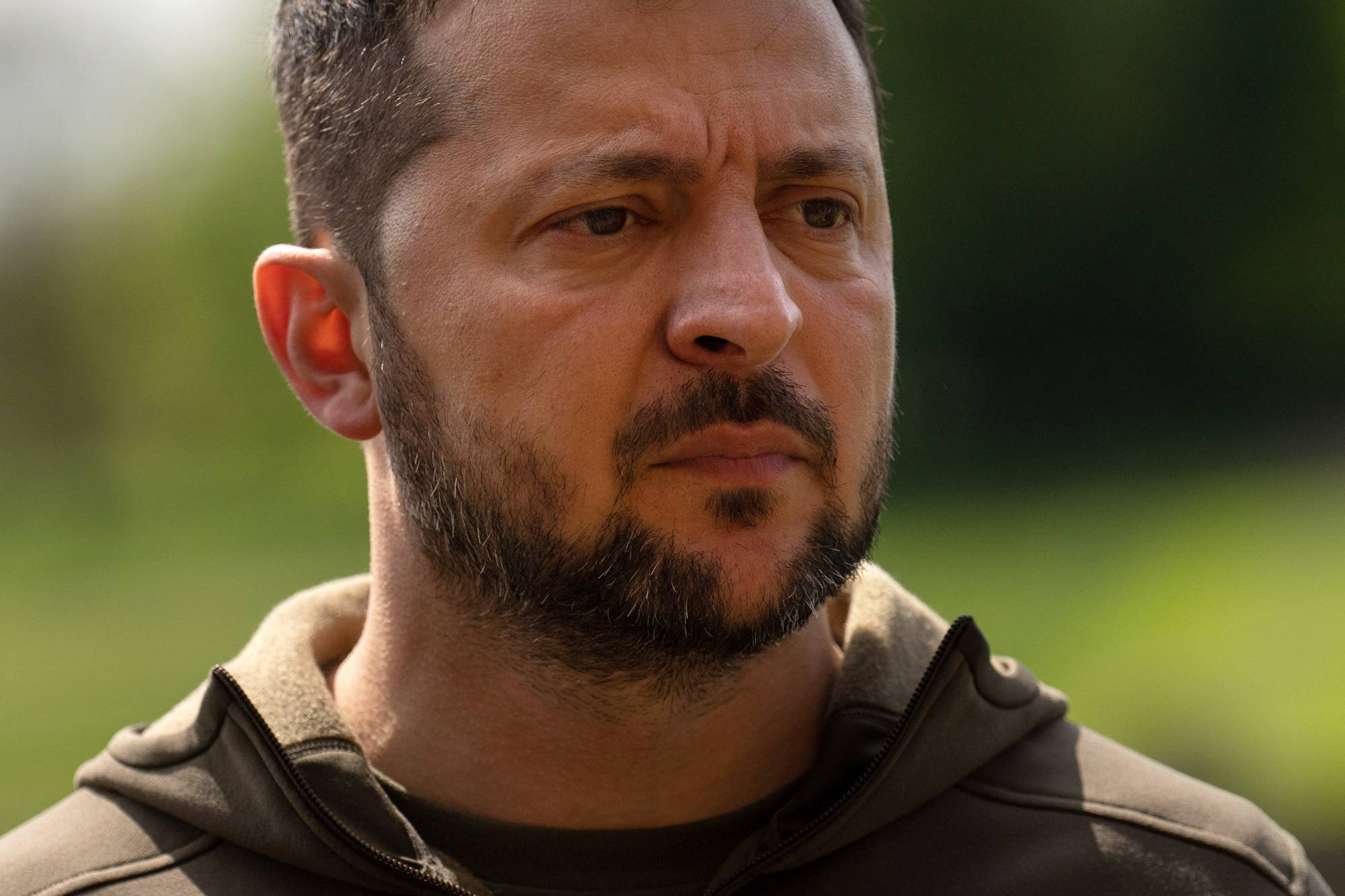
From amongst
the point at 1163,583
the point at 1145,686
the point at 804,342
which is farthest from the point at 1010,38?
the point at 804,342

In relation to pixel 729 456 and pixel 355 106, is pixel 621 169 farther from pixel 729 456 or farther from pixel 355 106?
pixel 355 106

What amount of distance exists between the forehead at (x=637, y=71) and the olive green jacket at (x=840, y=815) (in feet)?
2.87

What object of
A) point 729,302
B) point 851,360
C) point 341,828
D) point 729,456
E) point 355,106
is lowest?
point 341,828

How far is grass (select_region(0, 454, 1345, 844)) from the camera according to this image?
37.5 feet

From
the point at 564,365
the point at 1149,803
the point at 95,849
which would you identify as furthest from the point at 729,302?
the point at 95,849

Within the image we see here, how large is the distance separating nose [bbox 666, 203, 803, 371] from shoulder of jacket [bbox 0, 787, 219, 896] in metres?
1.07

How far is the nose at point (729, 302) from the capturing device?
6.73 feet

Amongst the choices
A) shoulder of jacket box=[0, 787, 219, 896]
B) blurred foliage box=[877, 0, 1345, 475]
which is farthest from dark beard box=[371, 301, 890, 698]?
blurred foliage box=[877, 0, 1345, 475]

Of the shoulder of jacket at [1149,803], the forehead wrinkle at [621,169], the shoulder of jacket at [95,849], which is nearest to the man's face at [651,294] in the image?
the forehead wrinkle at [621,169]

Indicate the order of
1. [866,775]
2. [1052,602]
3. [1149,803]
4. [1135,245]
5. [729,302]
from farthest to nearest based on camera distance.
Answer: [1135,245] < [1052,602] < [1149,803] < [866,775] < [729,302]

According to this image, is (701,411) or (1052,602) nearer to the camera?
(701,411)

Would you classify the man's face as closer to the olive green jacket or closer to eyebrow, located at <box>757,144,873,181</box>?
eyebrow, located at <box>757,144,873,181</box>

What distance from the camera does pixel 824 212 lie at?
2340 millimetres

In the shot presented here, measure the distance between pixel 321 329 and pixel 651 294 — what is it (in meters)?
0.73
